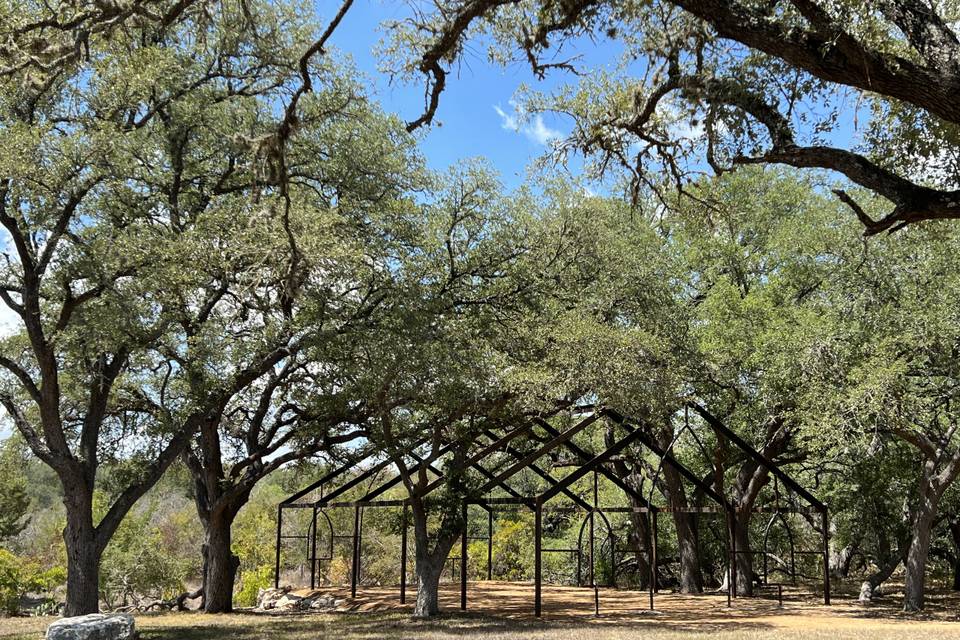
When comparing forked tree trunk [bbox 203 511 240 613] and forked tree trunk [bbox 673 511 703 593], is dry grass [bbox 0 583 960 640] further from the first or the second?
forked tree trunk [bbox 673 511 703 593]

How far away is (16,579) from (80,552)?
285 inches

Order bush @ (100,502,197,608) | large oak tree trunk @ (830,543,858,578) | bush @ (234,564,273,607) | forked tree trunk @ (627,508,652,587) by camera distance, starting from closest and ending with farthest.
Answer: bush @ (234,564,273,607)
bush @ (100,502,197,608)
forked tree trunk @ (627,508,652,587)
large oak tree trunk @ (830,543,858,578)

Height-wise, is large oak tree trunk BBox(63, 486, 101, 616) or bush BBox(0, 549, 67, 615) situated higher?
large oak tree trunk BBox(63, 486, 101, 616)

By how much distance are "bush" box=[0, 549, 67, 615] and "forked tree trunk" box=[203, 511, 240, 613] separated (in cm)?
475

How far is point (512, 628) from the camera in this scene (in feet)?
42.9

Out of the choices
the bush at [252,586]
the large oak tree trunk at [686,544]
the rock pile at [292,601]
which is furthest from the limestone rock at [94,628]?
the large oak tree trunk at [686,544]

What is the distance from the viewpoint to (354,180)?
14.5 metres

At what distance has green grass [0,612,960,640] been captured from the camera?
38.8 ft

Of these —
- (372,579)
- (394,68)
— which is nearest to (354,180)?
(394,68)

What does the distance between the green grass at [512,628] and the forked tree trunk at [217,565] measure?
45.6 inches

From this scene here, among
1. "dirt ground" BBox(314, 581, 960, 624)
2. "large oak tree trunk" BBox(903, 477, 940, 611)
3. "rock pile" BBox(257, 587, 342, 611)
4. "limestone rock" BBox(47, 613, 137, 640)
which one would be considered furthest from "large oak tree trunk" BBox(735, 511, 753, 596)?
"limestone rock" BBox(47, 613, 137, 640)

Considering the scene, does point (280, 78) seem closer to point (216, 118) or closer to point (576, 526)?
point (216, 118)

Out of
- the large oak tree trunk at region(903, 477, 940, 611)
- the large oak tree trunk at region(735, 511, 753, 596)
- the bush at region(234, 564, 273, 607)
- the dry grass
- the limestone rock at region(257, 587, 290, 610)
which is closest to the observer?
the dry grass

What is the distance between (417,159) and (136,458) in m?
8.36
